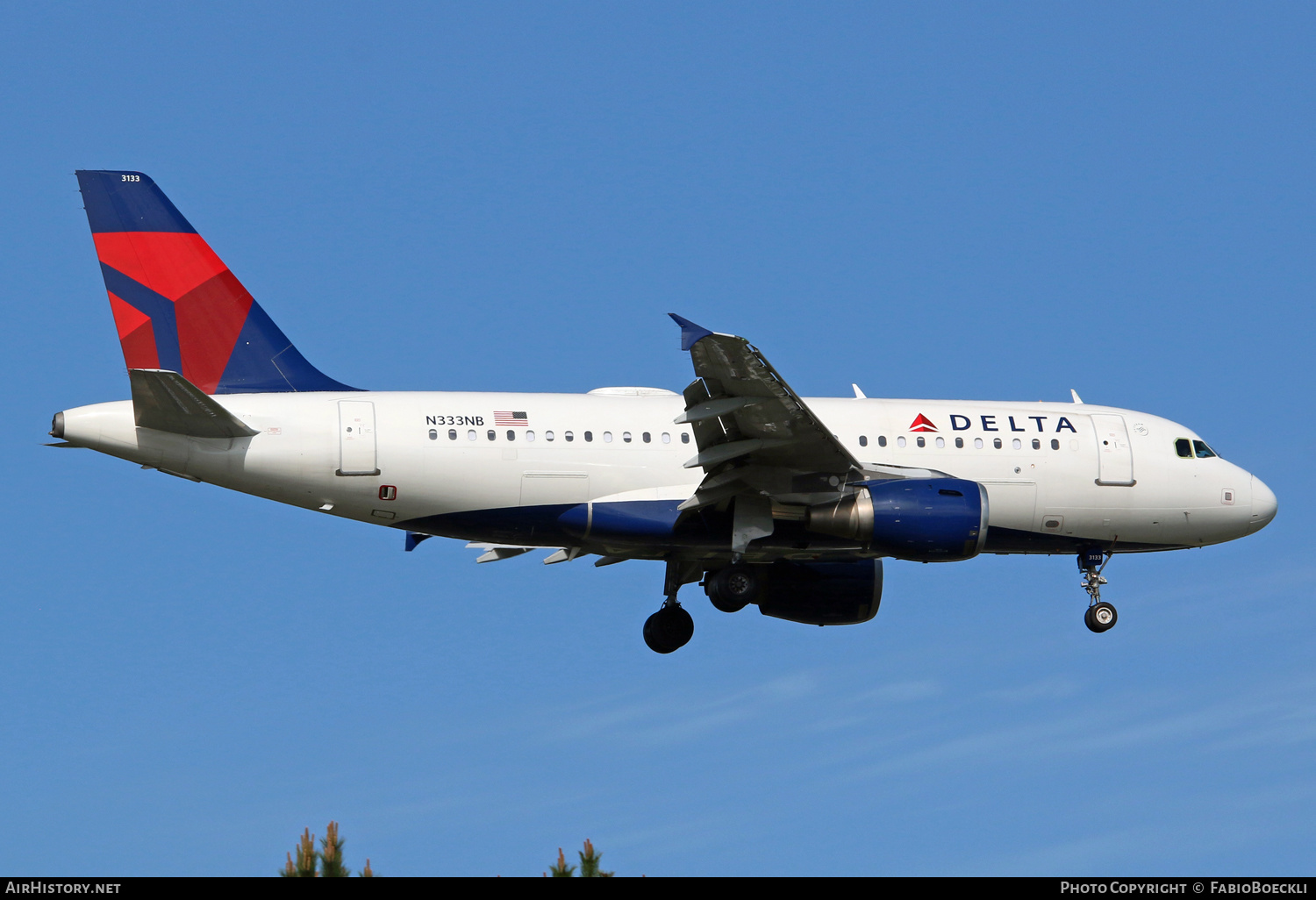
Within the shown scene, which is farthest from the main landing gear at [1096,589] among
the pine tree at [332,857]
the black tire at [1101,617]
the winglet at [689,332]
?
the pine tree at [332,857]

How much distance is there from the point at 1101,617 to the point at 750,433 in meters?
9.18

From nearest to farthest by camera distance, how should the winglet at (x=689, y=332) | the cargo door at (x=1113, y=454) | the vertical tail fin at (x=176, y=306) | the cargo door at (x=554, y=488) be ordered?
the winglet at (x=689, y=332), the cargo door at (x=554, y=488), the vertical tail fin at (x=176, y=306), the cargo door at (x=1113, y=454)

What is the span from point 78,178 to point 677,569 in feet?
43.8

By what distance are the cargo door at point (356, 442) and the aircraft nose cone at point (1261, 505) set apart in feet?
56.5

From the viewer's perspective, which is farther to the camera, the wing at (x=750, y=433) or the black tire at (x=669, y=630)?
the black tire at (x=669, y=630)

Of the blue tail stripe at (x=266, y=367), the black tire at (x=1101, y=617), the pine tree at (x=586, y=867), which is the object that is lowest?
the pine tree at (x=586, y=867)

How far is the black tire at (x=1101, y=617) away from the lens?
31000 mm

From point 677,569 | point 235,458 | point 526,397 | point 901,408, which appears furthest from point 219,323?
point 901,408

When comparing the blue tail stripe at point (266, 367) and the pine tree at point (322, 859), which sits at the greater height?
the blue tail stripe at point (266, 367)

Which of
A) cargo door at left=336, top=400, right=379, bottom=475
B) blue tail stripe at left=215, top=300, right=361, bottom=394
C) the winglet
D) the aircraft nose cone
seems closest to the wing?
the winglet

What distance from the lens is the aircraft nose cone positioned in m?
31.5

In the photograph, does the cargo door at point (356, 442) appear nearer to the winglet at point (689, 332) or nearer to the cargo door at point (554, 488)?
the cargo door at point (554, 488)

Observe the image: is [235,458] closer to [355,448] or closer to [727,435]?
[355,448]

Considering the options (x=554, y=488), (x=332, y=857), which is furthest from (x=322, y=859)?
(x=554, y=488)
